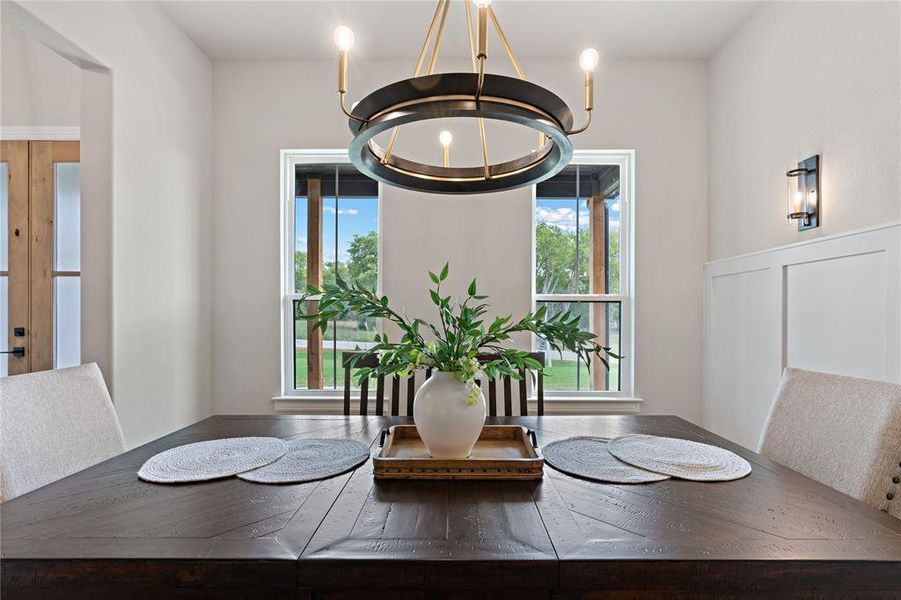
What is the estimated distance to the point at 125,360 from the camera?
2256 millimetres

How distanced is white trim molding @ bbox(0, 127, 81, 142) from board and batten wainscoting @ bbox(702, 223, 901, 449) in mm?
3774

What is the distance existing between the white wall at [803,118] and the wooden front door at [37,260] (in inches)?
146

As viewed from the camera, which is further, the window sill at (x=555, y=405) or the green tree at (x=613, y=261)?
the green tree at (x=613, y=261)

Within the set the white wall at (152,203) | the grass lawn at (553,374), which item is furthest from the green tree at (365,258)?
the white wall at (152,203)

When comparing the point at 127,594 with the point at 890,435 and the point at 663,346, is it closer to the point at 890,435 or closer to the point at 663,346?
the point at 890,435

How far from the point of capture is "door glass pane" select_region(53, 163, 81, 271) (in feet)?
9.12

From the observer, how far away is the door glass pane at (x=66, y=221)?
2.78 metres

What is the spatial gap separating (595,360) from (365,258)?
1.64m

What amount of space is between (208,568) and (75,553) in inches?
9.5

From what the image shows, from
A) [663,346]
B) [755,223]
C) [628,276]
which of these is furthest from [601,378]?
[755,223]

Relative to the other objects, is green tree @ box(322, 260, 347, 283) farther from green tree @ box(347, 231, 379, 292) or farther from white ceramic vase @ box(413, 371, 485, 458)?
white ceramic vase @ box(413, 371, 485, 458)

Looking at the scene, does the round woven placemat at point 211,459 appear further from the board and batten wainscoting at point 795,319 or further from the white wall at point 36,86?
the white wall at point 36,86

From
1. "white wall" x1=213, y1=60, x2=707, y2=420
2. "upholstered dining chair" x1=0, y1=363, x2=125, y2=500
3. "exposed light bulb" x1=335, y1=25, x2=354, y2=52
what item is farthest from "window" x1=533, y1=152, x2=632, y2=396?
"upholstered dining chair" x1=0, y1=363, x2=125, y2=500

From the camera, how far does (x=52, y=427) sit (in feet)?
4.59
